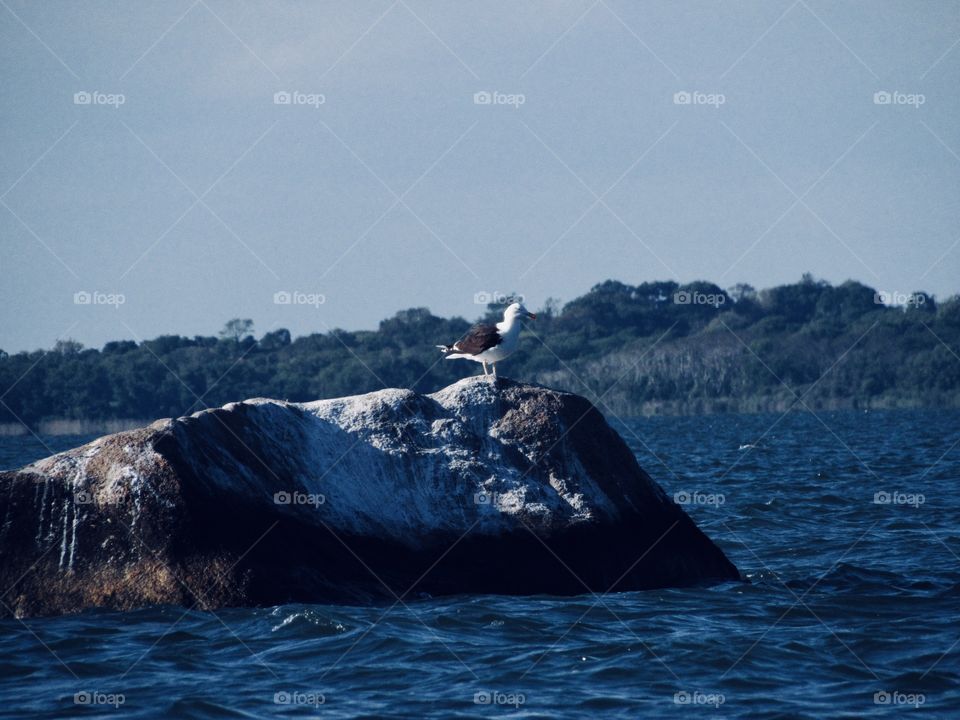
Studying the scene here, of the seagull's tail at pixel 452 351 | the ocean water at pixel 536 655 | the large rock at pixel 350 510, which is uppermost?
the seagull's tail at pixel 452 351


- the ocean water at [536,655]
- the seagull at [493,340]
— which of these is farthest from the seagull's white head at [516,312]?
the ocean water at [536,655]

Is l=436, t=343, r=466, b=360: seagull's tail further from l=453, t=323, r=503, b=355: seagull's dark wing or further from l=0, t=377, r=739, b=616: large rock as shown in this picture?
l=0, t=377, r=739, b=616: large rock

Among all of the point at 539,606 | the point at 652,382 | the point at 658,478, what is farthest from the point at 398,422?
the point at 652,382

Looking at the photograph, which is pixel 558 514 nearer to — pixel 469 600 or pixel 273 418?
pixel 469 600

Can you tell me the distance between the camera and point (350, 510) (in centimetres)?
1406

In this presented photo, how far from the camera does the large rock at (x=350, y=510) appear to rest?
13.1 m

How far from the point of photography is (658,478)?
104ft

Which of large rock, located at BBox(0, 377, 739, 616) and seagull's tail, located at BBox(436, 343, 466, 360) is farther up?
seagull's tail, located at BBox(436, 343, 466, 360)

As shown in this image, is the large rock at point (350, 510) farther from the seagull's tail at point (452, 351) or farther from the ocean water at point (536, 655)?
the seagull's tail at point (452, 351)

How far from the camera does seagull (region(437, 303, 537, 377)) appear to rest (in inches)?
637

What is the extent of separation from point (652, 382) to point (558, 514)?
5514 inches

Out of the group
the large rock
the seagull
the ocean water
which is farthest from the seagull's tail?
the ocean water

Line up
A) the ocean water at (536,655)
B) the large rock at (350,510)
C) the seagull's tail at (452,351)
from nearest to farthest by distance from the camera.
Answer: the ocean water at (536,655), the large rock at (350,510), the seagull's tail at (452,351)

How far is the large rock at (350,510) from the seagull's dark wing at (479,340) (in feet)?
2.65
